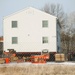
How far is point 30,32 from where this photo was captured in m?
51.6

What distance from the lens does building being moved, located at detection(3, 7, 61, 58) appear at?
50.9 meters

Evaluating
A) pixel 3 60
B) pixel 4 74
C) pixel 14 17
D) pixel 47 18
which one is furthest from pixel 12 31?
pixel 4 74

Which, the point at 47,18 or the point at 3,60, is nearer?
the point at 3,60

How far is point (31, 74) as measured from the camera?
78.8 ft

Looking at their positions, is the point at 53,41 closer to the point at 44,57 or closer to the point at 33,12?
the point at 33,12

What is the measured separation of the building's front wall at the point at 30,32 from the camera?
50.9 m

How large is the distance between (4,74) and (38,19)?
2795 centimetres

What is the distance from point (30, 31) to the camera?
51625 mm

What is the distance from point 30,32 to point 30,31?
0.15 metres

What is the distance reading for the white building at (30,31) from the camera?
51.0 metres

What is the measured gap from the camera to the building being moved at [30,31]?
2005 inches

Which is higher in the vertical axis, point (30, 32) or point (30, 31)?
point (30, 31)

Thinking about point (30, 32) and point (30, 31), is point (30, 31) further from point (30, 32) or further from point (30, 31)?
point (30, 32)

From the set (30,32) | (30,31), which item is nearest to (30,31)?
(30,31)
